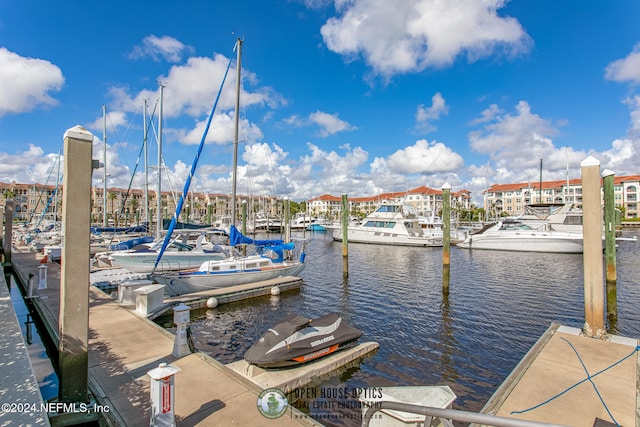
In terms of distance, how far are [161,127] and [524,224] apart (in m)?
39.7

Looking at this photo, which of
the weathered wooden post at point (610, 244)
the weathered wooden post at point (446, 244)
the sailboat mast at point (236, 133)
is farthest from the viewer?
the sailboat mast at point (236, 133)

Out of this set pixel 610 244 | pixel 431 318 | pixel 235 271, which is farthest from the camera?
pixel 235 271

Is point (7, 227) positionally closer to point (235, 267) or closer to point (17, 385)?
point (235, 267)

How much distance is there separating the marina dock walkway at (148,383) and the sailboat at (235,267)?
576cm

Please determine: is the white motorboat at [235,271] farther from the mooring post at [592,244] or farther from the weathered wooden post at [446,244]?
the mooring post at [592,244]

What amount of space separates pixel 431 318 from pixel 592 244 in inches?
288

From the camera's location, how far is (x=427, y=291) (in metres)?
19.7

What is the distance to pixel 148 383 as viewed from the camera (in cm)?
640

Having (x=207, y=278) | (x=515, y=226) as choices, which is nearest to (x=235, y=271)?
(x=207, y=278)

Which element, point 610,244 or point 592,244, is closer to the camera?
point 592,244

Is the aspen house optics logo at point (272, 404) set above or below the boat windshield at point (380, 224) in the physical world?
below

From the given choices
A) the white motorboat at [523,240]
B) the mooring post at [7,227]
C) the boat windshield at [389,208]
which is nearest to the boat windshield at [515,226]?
the white motorboat at [523,240]

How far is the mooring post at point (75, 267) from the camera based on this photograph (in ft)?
17.6

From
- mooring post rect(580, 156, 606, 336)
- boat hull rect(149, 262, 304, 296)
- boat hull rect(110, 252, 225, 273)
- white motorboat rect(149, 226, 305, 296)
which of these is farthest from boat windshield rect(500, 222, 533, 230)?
boat hull rect(110, 252, 225, 273)
